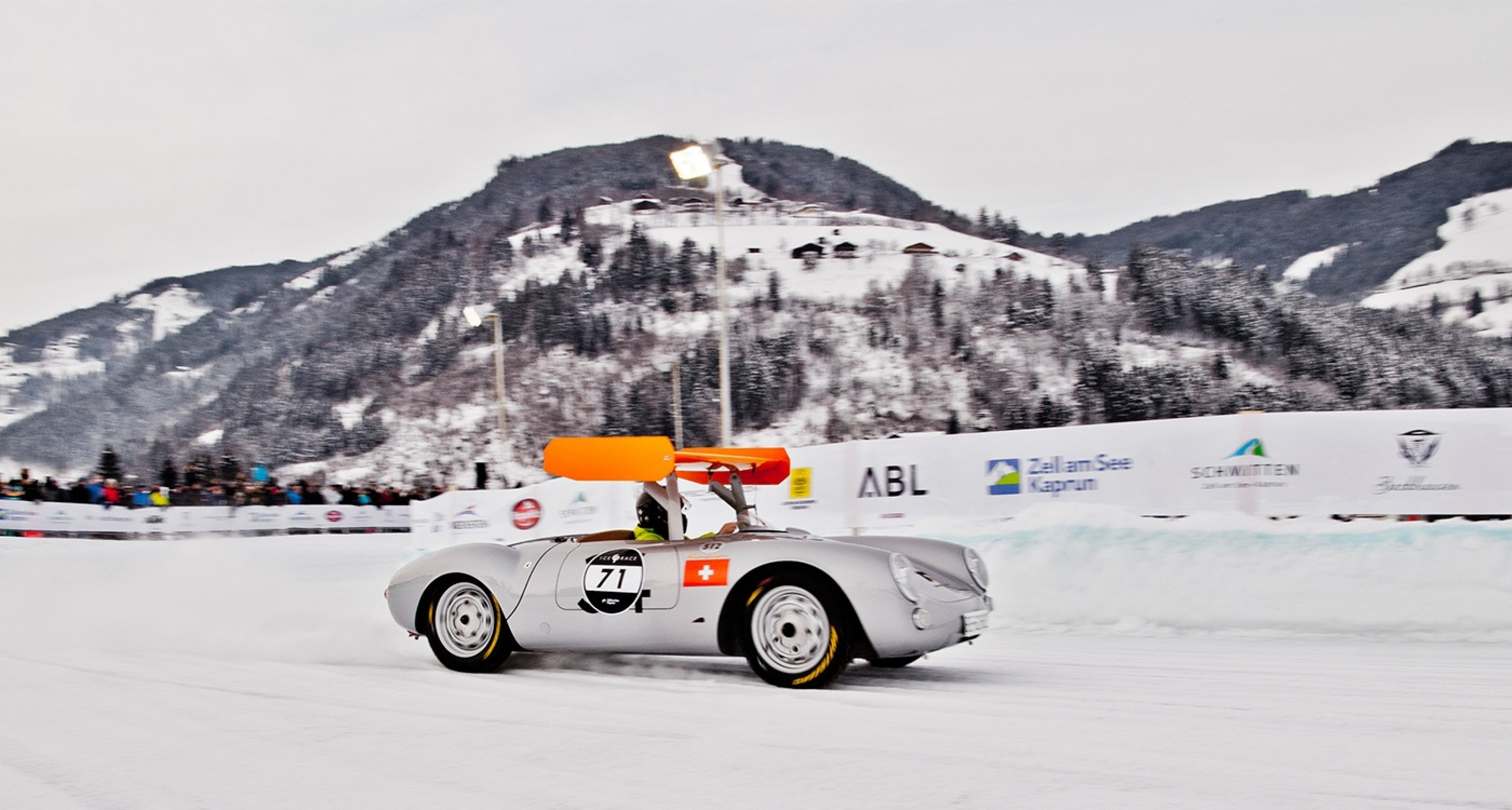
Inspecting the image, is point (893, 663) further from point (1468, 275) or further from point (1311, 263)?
point (1311, 263)

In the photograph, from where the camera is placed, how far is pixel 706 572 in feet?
22.2

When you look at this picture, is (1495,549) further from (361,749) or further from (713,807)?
(361,749)

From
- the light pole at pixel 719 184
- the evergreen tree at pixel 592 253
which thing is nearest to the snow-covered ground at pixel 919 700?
the light pole at pixel 719 184

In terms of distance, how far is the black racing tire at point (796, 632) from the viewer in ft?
20.7

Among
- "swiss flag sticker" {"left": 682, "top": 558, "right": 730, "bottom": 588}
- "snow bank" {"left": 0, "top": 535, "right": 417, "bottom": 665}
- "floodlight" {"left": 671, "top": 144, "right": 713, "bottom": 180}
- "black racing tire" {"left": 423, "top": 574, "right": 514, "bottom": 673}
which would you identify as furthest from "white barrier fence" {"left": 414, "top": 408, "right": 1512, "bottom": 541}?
"floodlight" {"left": 671, "top": 144, "right": 713, "bottom": 180}

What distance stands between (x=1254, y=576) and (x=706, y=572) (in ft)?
18.4

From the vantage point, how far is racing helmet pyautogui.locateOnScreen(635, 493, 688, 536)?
295 inches

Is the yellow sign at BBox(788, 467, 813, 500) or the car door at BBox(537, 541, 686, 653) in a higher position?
the yellow sign at BBox(788, 467, 813, 500)

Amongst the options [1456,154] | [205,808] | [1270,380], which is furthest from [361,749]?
[1456,154]

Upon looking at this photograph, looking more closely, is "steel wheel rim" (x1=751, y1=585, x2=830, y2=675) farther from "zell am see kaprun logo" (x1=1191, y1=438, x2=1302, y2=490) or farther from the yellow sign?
the yellow sign

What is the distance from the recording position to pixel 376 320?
165 m

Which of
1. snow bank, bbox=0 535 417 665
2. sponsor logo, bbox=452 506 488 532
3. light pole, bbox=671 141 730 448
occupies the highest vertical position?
light pole, bbox=671 141 730 448

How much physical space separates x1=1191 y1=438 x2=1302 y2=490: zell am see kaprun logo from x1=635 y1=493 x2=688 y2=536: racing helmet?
5.95 m

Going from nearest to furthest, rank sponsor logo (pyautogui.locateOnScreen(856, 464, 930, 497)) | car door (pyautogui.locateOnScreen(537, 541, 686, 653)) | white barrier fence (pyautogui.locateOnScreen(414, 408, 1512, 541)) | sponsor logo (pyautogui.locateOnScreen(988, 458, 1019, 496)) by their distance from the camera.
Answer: car door (pyautogui.locateOnScreen(537, 541, 686, 653)) → white barrier fence (pyautogui.locateOnScreen(414, 408, 1512, 541)) → sponsor logo (pyautogui.locateOnScreen(988, 458, 1019, 496)) → sponsor logo (pyautogui.locateOnScreen(856, 464, 930, 497))
